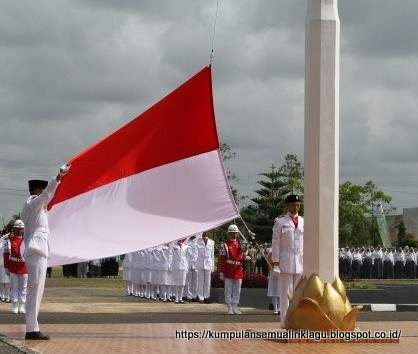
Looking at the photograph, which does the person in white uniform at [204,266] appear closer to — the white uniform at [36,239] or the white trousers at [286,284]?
the white trousers at [286,284]

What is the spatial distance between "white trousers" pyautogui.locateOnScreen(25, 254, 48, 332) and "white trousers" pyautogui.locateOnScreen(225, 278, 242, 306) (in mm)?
7329

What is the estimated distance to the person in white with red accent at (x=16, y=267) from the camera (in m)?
19.1

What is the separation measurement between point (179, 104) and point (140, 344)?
2.89m

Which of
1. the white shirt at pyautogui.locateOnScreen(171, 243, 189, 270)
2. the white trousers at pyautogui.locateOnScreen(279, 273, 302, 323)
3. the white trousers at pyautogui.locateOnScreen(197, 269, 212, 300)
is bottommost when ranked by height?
the white trousers at pyautogui.locateOnScreen(279, 273, 302, 323)

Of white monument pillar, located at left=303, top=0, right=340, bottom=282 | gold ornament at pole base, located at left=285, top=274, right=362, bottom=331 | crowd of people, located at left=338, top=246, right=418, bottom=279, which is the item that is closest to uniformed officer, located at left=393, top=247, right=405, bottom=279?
crowd of people, located at left=338, top=246, right=418, bottom=279

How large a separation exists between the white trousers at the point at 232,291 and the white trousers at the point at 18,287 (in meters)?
3.77

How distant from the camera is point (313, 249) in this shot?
12.1 metres

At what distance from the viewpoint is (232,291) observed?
62.8 ft

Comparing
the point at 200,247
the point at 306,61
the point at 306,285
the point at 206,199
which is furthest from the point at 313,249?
the point at 200,247

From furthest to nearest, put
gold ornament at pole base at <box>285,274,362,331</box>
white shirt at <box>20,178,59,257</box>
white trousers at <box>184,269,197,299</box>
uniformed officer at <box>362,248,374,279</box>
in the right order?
uniformed officer at <box>362,248,374,279</box>, white trousers at <box>184,269,197,299</box>, white shirt at <box>20,178,59,257</box>, gold ornament at pole base at <box>285,274,362,331</box>

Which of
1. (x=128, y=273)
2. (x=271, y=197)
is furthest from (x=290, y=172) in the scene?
(x=128, y=273)

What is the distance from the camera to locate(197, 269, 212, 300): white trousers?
24.2m

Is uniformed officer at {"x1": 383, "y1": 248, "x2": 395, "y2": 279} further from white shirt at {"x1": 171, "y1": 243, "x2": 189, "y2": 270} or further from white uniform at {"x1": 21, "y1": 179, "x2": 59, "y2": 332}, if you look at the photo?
white uniform at {"x1": 21, "y1": 179, "x2": 59, "y2": 332}

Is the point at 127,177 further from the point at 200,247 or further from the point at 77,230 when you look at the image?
the point at 200,247
